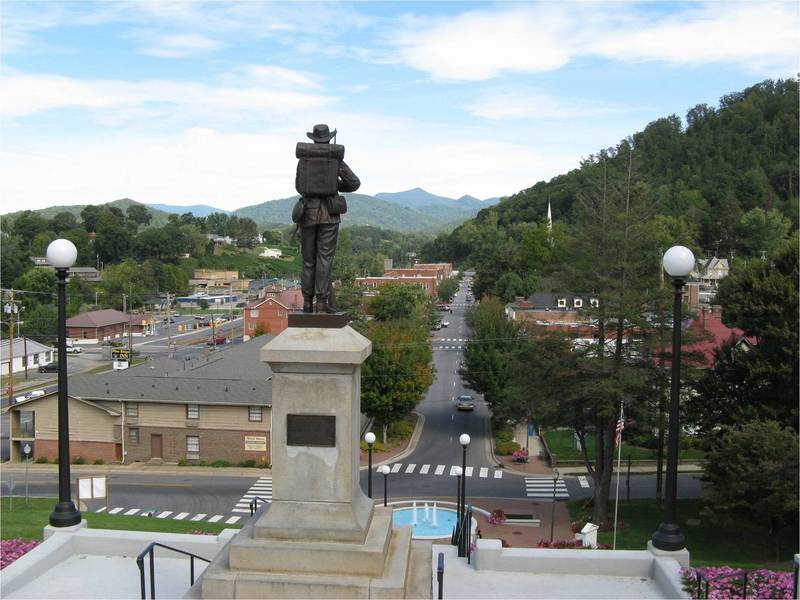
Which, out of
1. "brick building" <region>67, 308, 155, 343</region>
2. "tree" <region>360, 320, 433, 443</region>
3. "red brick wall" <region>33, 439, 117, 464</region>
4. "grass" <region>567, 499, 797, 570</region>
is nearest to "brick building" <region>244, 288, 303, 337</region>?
"brick building" <region>67, 308, 155, 343</region>

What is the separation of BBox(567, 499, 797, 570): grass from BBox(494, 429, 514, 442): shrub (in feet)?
35.0

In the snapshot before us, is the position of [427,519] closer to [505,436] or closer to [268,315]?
[505,436]

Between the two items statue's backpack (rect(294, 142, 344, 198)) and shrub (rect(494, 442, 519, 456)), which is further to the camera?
shrub (rect(494, 442, 519, 456))

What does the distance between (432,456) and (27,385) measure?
36.3 meters

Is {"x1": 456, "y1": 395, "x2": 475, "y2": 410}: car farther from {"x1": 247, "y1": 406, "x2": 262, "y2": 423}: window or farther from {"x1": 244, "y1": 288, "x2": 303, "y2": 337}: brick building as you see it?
{"x1": 244, "y1": 288, "x2": 303, "y2": 337}: brick building

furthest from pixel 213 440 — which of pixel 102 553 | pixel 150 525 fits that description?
pixel 102 553

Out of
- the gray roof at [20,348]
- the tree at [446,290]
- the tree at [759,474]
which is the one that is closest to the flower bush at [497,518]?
the tree at [759,474]

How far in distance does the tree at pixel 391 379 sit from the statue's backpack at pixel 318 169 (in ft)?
86.4

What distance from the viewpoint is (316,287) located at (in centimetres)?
950

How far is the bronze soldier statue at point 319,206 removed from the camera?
9336mm

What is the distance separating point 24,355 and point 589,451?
46909mm

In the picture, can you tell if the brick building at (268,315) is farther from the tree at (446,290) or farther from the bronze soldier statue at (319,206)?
the bronze soldier statue at (319,206)

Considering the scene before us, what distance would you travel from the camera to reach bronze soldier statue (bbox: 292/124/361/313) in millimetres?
9336

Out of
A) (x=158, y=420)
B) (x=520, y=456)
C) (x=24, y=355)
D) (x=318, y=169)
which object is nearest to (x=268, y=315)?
(x=24, y=355)
